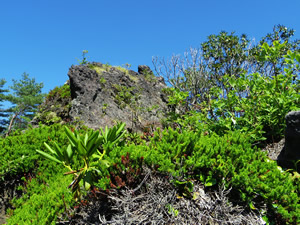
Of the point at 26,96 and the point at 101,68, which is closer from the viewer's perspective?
the point at 101,68

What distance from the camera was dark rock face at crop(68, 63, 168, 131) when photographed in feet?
27.7

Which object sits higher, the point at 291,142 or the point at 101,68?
the point at 101,68

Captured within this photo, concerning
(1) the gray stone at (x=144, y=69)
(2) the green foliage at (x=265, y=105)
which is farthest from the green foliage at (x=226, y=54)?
(2) the green foliage at (x=265, y=105)

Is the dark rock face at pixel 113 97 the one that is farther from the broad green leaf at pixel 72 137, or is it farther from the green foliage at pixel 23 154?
the broad green leaf at pixel 72 137

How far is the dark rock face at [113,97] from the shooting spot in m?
8.45

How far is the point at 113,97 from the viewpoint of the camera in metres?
9.88

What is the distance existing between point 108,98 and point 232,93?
6107 mm

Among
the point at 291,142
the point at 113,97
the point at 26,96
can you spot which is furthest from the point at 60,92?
the point at 26,96

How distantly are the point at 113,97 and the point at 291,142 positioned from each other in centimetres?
752

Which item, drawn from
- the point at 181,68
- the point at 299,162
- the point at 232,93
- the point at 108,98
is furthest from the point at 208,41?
the point at 299,162

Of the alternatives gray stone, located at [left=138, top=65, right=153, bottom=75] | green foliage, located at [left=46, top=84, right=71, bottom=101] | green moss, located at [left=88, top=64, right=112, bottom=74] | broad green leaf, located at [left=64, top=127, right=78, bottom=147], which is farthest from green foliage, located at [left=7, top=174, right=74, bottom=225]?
gray stone, located at [left=138, top=65, right=153, bottom=75]

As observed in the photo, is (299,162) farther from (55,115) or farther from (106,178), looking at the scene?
(55,115)

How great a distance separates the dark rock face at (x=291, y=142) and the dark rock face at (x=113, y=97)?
583 centimetres

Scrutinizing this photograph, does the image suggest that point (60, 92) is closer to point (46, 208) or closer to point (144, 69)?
point (144, 69)
